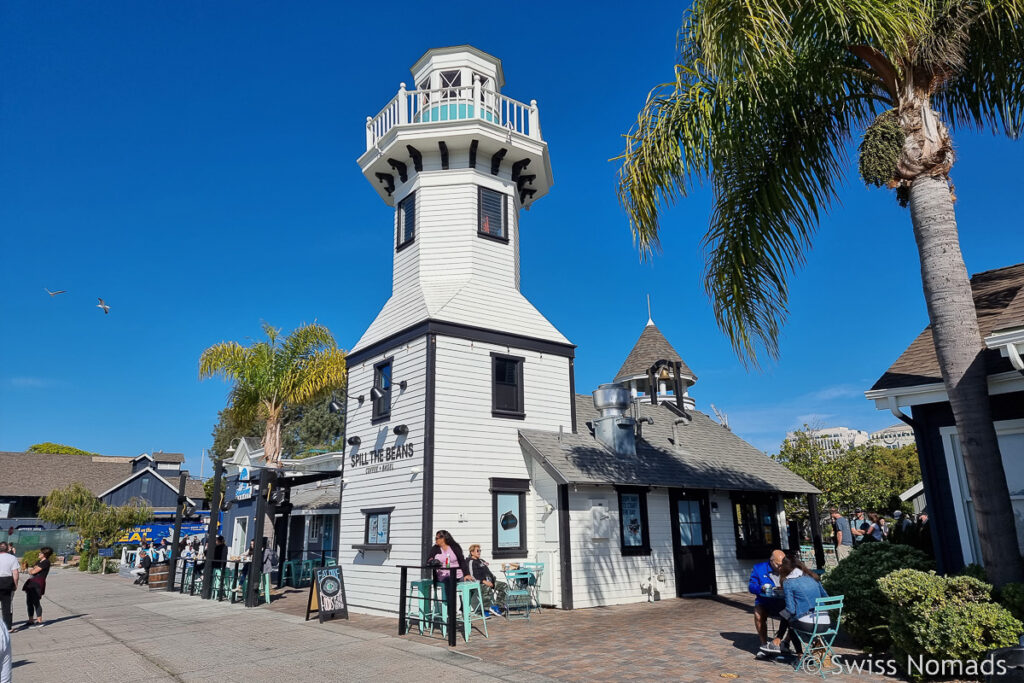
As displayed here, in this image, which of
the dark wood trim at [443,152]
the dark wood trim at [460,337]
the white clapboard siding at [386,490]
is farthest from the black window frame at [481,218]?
the white clapboard siding at [386,490]

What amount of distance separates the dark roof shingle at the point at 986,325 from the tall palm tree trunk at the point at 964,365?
712mm

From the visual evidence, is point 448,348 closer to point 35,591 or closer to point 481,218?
point 481,218

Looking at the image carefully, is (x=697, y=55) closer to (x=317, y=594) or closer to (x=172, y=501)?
(x=317, y=594)

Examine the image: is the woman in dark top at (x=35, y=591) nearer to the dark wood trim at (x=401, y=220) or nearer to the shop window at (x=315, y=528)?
the shop window at (x=315, y=528)

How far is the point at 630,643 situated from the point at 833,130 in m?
7.96

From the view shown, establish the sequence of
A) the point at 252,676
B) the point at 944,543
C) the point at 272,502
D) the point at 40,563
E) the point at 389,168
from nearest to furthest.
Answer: the point at 252,676, the point at 944,543, the point at 40,563, the point at 272,502, the point at 389,168

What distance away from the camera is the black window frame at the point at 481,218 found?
17.1 meters

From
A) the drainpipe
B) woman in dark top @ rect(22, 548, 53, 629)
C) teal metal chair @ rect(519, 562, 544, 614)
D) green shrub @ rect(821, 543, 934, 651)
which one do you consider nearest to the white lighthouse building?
teal metal chair @ rect(519, 562, 544, 614)

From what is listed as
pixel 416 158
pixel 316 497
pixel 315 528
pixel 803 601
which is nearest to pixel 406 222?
pixel 416 158

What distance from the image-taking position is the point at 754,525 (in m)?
17.8

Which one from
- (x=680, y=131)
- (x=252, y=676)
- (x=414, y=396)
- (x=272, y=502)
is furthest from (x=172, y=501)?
(x=680, y=131)

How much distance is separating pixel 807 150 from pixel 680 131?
1826 mm

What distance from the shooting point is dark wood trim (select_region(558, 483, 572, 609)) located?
13422 millimetres

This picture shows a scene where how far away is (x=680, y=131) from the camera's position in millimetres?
9320
